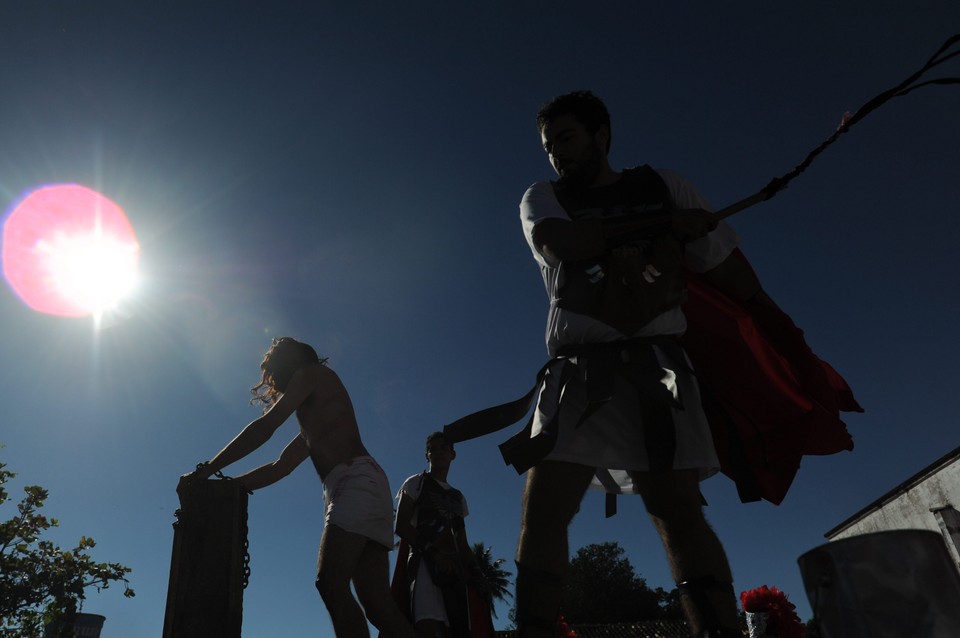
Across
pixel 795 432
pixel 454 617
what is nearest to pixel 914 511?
pixel 454 617

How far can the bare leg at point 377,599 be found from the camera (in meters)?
3.83

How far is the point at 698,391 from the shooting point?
7.87 ft

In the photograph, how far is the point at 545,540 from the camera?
207 cm

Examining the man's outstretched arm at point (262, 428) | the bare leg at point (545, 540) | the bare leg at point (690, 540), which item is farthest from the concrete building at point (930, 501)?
the bare leg at point (545, 540)

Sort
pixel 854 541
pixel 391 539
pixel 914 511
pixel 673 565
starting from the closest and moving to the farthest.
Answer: pixel 854 541, pixel 673 565, pixel 391 539, pixel 914 511

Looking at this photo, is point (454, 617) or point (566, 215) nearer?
point (566, 215)

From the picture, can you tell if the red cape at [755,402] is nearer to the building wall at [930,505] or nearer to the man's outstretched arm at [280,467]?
the man's outstretched arm at [280,467]

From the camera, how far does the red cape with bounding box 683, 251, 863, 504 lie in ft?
8.34

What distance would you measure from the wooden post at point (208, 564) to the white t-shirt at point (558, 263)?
2030 millimetres

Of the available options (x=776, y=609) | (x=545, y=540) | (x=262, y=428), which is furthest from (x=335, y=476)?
(x=776, y=609)

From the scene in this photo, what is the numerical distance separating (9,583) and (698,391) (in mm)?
18513

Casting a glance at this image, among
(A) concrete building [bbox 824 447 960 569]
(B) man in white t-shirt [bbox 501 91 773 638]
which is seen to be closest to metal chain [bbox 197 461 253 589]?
(B) man in white t-shirt [bbox 501 91 773 638]

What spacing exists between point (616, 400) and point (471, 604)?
158 inches

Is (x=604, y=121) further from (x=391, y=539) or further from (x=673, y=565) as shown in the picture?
(x=391, y=539)
